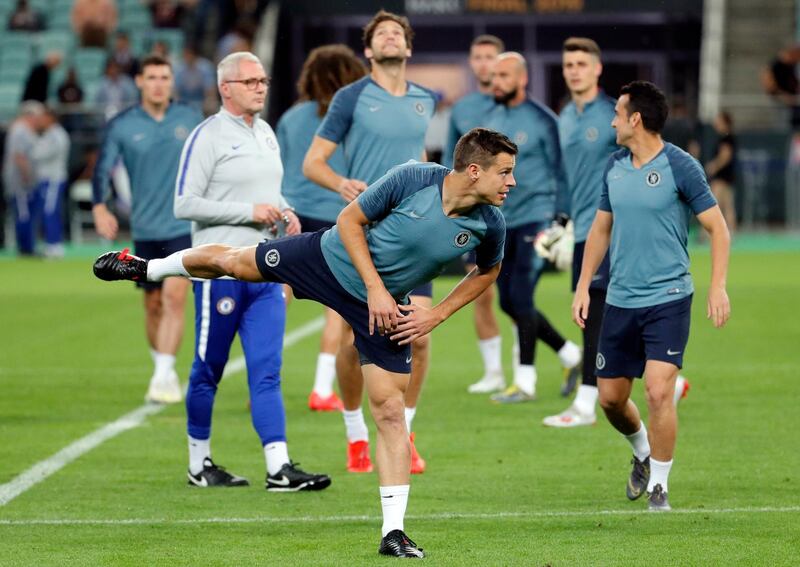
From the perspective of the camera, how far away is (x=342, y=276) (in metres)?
7.62

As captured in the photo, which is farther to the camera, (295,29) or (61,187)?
(295,29)

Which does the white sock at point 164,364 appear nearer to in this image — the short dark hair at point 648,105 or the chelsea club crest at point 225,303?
the chelsea club crest at point 225,303

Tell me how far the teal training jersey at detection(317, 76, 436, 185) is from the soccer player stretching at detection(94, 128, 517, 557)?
2181mm

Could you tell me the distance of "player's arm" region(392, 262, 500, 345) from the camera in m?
7.44

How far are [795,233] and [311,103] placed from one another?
2290 centimetres

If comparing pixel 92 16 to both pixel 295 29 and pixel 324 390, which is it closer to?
pixel 295 29

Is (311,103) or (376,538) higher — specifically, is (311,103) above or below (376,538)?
above

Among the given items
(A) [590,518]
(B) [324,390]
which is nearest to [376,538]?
(A) [590,518]

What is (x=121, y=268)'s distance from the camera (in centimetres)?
869

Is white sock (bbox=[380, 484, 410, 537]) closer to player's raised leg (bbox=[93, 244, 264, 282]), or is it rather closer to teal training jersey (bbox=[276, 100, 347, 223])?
player's raised leg (bbox=[93, 244, 264, 282])

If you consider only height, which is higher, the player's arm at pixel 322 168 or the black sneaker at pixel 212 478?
the player's arm at pixel 322 168

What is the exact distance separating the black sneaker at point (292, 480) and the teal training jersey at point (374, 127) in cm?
185

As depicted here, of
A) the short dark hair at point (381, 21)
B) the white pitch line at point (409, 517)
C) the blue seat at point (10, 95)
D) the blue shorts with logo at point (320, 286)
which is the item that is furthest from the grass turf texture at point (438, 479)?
the blue seat at point (10, 95)

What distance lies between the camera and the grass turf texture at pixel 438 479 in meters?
7.53
